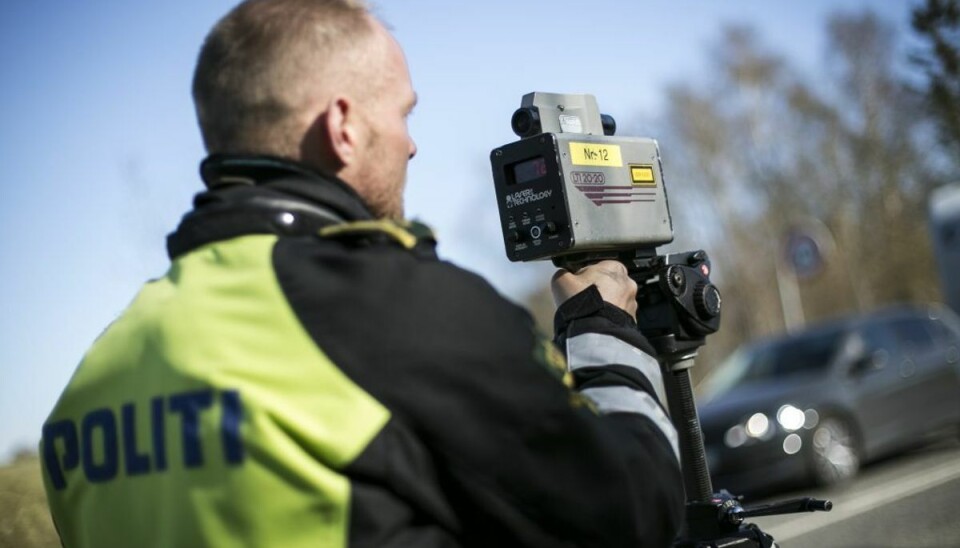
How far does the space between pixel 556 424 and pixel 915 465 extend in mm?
9887

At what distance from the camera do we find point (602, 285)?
2.00m

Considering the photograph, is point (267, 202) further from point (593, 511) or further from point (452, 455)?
point (593, 511)

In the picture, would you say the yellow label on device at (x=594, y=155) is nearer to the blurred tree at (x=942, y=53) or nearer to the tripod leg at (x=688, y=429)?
the tripod leg at (x=688, y=429)

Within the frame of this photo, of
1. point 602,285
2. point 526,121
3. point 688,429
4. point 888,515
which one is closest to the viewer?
point 602,285

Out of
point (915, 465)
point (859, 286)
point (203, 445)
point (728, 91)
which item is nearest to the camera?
point (203, 445)

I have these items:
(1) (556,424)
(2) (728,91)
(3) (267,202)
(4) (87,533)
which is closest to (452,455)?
(1) (556,424)

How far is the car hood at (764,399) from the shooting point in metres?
10.4

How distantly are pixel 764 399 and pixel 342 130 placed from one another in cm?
946

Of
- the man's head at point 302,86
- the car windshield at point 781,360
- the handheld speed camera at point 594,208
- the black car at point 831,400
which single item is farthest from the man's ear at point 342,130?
the car windshield at point 781,360

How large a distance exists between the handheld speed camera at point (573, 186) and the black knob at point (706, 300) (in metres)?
0.13

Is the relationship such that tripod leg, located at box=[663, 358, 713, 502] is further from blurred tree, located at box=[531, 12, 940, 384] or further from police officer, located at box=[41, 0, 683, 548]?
blurred tree, located at box=[531, 12, 940, 384]

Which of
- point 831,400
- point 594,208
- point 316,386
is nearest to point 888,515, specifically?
point 831,400

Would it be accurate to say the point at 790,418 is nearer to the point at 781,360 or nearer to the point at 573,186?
the point at 781,360

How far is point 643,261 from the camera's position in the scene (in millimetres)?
2523
